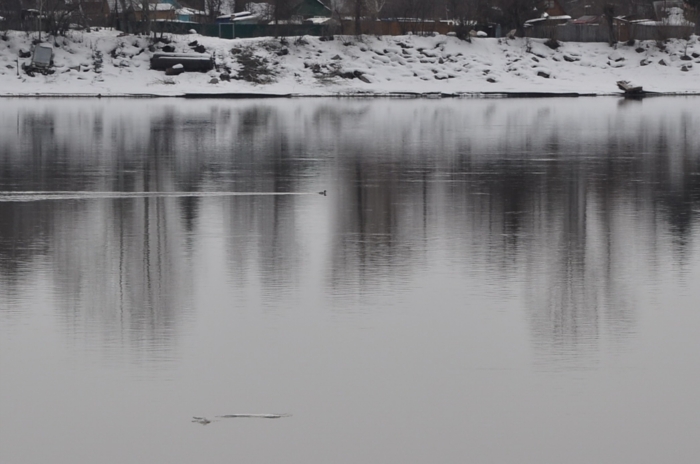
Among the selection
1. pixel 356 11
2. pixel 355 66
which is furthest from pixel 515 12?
pixel 355 66

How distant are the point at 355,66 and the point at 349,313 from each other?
55.0m

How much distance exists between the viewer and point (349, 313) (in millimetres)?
11305

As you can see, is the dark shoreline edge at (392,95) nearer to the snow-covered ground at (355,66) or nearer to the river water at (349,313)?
the snow-covered ground at (355,66)

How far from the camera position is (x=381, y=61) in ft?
220

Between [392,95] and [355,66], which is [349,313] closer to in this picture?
[392,95]

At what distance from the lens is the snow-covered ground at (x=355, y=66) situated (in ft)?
200

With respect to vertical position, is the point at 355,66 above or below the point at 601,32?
below

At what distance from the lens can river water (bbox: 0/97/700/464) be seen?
8.06 m

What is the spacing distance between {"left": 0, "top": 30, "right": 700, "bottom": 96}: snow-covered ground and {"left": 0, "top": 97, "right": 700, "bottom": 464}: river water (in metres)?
36.9

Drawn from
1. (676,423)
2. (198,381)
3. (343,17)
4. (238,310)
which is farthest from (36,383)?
(343,17)

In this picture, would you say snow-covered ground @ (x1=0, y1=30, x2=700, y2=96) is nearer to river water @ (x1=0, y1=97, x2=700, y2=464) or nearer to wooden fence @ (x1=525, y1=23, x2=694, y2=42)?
wooden fence @ (x1=525, y1=23, x2=694, y2=42)

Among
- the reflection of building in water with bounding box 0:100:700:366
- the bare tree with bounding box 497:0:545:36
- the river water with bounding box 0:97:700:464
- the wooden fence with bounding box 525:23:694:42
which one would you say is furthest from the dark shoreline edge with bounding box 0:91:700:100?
the river water with bounding box 0:97:700:464

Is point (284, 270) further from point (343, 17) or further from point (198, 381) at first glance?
point (343, 17)

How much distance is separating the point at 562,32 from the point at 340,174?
54.9 m
